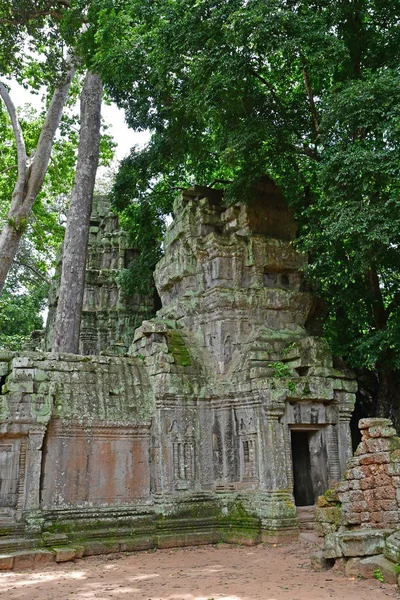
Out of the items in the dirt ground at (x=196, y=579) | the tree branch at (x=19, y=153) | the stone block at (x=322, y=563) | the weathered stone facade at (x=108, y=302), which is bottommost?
the dirt ground at (x=196, y=579)

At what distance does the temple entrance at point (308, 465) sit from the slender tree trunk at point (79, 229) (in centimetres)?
656

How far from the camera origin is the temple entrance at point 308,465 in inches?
497

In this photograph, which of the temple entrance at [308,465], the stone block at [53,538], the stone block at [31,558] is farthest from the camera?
the temple entrance at [308,465]

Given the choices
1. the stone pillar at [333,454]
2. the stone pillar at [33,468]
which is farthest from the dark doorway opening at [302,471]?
the stone pillar at [33,468]

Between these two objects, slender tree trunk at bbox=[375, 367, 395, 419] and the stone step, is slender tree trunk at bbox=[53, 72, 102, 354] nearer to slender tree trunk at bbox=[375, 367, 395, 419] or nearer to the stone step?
the stone step

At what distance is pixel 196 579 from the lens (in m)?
8.48

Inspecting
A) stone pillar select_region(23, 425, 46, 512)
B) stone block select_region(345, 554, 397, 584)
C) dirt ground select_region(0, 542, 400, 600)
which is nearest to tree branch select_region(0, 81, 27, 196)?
stone pillar select_region(23, 425, 46, 512)

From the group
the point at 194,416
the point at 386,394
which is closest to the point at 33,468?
the point at 194,416

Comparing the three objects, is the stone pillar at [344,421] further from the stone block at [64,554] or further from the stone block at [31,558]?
the stone block at [31,558]

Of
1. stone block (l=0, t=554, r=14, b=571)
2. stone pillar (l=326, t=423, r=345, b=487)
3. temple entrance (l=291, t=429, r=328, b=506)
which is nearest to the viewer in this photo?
stone block (l=0, t=554, r=14, b=571)

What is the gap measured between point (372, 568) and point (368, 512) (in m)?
1.02

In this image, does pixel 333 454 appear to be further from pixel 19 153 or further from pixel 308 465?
pixel 19 153

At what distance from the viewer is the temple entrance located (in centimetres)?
1263

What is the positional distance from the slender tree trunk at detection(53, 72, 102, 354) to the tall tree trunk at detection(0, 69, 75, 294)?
1.17 metres
